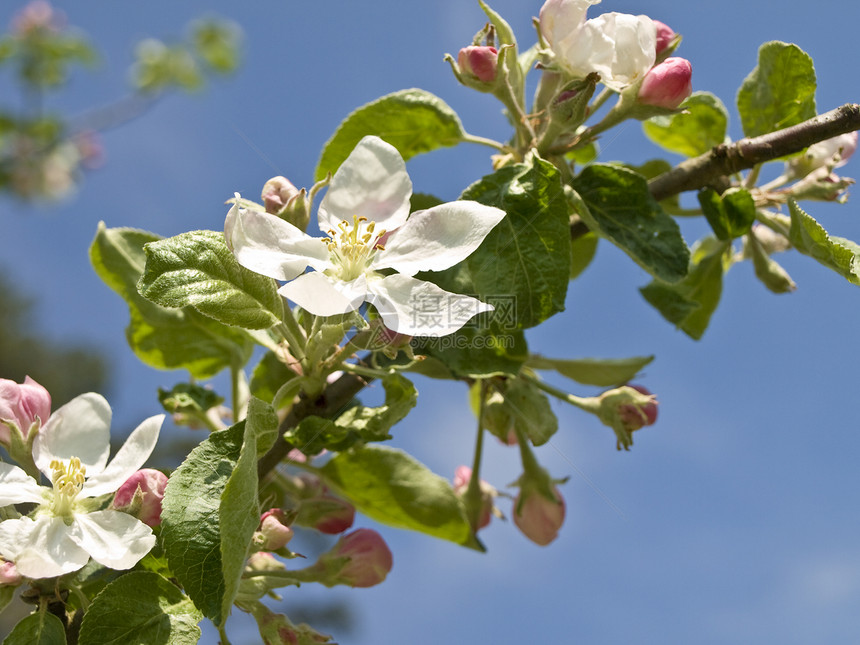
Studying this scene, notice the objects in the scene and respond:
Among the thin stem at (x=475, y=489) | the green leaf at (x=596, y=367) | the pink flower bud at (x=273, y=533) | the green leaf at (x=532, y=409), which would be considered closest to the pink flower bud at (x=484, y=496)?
the thin stem at (x=475, y=489)

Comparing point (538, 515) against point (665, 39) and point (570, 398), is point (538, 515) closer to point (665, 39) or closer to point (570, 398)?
point (570, 398)

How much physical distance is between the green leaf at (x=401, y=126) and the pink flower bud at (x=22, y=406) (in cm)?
61

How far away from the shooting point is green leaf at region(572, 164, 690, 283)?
4.25 feet

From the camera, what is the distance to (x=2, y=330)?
13602 millimetres

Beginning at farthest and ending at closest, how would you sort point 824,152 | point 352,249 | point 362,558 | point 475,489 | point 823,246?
1. point 475,489
2. point 824,152
3. point 362,558
4. point 823,246
5. point 352,249

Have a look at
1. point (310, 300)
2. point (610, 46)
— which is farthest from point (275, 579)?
point (610, 46)

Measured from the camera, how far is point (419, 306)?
1099 millimetres

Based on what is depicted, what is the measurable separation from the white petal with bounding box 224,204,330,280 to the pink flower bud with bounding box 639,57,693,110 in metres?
0.57

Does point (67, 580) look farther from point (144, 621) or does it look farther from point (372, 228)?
point (372, 228)

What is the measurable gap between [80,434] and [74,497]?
120 mm

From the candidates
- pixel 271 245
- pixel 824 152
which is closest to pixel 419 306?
pixel 271 245

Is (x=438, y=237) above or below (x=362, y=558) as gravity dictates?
above

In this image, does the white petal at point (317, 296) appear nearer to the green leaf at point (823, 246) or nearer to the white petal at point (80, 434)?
the white petal at point (80, 434)

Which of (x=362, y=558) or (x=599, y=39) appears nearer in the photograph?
(x=599, y=39)
